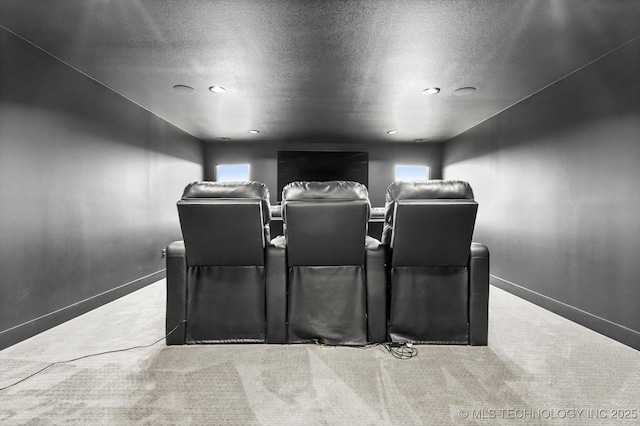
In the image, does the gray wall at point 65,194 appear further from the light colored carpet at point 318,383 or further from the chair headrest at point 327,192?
the chair headrest at point 327,192

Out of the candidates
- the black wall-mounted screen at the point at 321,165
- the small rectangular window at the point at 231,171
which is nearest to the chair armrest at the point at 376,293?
the black wall-mounted screen at the point at 321,165

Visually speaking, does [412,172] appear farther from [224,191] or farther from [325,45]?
[224,191]

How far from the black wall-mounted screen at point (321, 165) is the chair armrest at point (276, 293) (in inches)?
175

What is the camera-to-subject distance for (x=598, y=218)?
2.69 meters

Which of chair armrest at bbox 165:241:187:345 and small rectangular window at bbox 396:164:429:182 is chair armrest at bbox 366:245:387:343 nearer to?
chair armrest at bbox 165:241:187:345

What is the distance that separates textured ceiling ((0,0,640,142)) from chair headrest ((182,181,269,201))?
4.27ft

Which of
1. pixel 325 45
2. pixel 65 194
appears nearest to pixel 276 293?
pixel 325 45

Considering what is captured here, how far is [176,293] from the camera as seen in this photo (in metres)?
2.20

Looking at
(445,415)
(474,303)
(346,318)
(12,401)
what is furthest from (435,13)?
(12,401)

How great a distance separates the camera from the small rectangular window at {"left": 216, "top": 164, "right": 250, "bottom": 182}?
21.8 ft

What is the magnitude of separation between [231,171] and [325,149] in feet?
7.59

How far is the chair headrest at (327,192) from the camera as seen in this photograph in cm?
207

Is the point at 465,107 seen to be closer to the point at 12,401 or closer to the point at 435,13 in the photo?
the point at 435,13

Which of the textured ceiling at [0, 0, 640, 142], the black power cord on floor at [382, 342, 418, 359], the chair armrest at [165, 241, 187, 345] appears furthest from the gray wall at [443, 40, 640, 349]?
the chair armrest at [165, 241, 187, 345]
